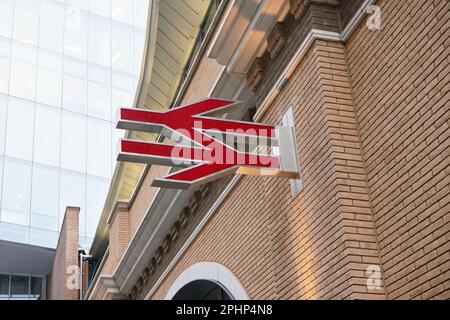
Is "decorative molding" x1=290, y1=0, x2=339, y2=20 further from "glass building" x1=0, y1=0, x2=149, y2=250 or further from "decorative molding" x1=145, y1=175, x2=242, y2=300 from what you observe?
"glass building" x1=0, y1=0, x2=149, y2=250

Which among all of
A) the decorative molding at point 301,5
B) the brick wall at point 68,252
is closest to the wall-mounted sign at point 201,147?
the decorative molding at point 301,5

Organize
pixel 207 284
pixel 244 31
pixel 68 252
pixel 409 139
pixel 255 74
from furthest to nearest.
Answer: pixel 68 252
pixel 207 284
pixel 255 74
pixel 244 31
pixel 409 139

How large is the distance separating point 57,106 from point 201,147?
33901 millimetres

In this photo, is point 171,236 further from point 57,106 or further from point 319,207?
point 57,106

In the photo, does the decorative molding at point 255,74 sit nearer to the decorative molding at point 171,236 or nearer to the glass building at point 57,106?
the decorative molding at point 171,236

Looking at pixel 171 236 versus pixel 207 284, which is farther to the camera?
pixel 171 236

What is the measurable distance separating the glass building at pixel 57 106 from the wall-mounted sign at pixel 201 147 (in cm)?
2962

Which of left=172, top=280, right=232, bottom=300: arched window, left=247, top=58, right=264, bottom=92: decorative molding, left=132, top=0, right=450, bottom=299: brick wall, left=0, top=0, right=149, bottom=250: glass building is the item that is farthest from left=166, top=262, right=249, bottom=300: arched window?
left=0, top=0, right=149, bottom=250: glass building

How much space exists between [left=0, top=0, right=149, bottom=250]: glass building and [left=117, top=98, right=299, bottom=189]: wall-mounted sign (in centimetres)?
2962

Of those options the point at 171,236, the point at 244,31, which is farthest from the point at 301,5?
the point at 171,236

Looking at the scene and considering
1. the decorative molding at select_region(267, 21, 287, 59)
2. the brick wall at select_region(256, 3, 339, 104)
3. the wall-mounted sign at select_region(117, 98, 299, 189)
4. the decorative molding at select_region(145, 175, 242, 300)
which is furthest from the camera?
the decorative molding at select_region(145, 175, 242, 300)

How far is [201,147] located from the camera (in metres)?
7.95

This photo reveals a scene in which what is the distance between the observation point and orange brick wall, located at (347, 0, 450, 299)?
5988 mm

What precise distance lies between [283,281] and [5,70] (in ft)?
111
